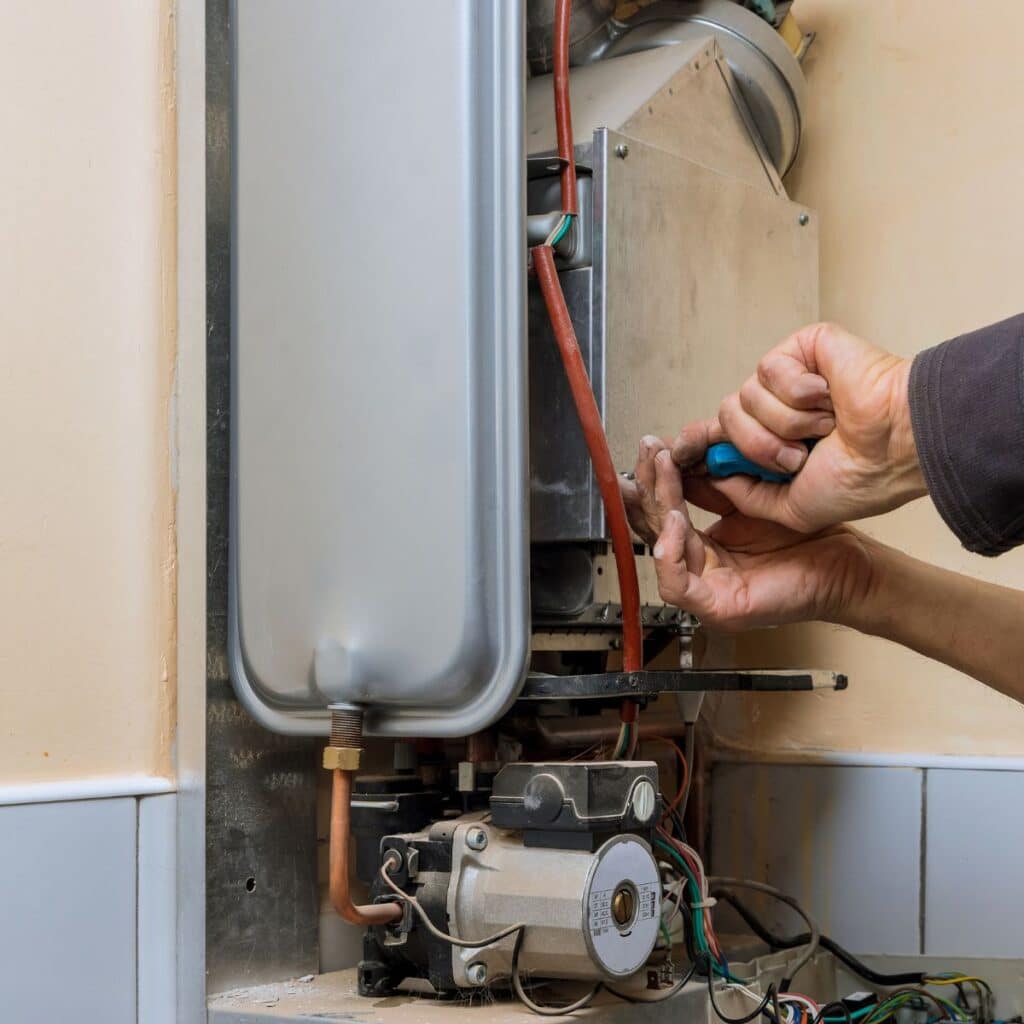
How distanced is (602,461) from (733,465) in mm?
136

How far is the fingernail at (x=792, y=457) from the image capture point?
3.33 ft

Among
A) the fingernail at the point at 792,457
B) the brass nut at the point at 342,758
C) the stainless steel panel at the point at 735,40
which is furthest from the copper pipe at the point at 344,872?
the stainless steel panel at the point at 735,40

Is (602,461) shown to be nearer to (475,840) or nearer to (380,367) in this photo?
(380,367)

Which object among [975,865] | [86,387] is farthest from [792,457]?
[975,865]

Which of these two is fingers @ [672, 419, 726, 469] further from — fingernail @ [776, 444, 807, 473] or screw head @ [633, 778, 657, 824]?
screw head @ [633, 778, 657, 824]

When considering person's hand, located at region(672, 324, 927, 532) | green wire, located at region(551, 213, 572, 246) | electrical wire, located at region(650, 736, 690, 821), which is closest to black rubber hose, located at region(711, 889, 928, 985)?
electrical wire, located at region(650, 736, 690, 821)

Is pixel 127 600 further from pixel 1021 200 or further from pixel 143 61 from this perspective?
pixel 1021 200

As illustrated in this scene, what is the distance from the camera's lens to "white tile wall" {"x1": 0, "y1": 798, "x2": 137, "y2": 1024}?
1.07 meters

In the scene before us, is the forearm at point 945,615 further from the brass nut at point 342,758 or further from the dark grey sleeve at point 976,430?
the brass nut at point 342,758

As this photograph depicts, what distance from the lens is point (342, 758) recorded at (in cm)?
112

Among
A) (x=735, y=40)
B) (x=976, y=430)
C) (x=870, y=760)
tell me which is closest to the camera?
(x=976, y=430)

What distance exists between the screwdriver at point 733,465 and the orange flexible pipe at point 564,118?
0.92 feet

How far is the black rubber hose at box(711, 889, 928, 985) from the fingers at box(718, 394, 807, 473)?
702 millimetres

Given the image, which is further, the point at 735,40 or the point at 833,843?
the point at 833,843
